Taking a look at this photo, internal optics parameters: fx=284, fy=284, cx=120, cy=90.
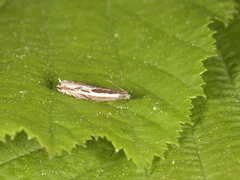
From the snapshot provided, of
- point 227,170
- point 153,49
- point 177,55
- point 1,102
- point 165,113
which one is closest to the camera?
point 227,170

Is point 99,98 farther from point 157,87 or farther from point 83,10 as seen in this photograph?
point 83,10

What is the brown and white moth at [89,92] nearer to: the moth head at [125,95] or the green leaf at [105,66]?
the moth head at [125,95]

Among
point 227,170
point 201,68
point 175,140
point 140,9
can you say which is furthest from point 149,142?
point 140,9

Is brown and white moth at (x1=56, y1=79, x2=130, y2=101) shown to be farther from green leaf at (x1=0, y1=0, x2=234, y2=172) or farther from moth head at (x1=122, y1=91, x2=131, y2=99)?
green leaf at (x1=0, y1=0, x2=234, y2=172)

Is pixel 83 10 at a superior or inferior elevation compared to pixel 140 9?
inferior

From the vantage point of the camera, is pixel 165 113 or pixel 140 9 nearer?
pixel 165 113

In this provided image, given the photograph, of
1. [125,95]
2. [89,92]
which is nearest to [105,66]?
[89,92]
